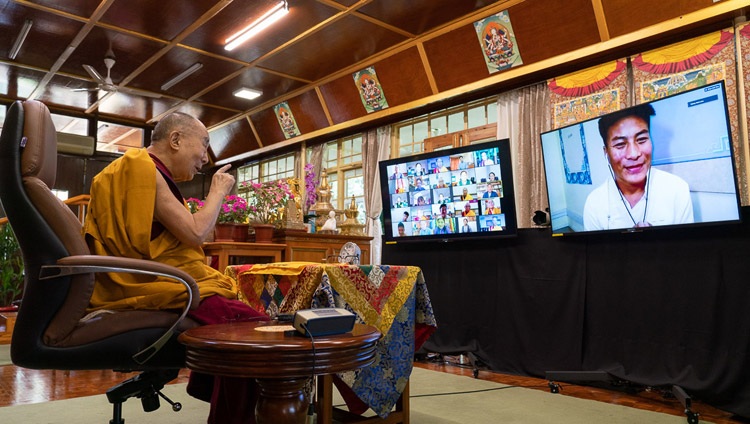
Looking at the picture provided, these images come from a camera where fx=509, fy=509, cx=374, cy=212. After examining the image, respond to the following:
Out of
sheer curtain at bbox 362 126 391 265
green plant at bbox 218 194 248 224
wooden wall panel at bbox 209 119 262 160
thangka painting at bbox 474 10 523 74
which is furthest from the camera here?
wooden wall panel at bbox 209 119 262 160

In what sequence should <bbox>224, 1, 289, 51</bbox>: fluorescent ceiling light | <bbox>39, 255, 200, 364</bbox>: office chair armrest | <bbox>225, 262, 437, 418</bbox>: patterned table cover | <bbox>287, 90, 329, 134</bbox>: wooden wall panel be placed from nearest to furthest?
<bbox>39, 255, 200, 364</bbox>: office chair armrest → <bbox>225, 262, 437, 418</bbox>: patterned table cover → <bbox>224, 1, 289, 51</bbox>: fluorescent ceiling light → <bbox>287, 90, 329, 134</bbox>: wooden wall panel

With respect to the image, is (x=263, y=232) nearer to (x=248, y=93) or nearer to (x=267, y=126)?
(x=248, y=93)

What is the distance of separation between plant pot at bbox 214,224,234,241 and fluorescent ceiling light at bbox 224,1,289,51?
2.34 m

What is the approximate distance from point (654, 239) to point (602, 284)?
1.39ft

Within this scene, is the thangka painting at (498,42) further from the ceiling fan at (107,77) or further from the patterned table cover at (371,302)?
the ceiling fan at (107,77)

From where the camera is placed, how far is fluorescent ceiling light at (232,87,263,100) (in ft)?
23.1

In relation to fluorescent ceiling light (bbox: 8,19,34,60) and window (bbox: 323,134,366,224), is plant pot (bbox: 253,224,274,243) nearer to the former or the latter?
window (bbox: 323,134,366,224)

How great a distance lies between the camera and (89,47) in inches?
232

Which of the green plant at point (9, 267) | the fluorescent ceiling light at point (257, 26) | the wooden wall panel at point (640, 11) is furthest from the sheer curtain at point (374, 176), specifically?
the green plant at point (9, 267)

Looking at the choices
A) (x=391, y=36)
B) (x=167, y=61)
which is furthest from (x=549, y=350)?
(x=167, y=61)

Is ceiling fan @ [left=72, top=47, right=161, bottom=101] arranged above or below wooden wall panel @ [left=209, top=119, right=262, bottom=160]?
above

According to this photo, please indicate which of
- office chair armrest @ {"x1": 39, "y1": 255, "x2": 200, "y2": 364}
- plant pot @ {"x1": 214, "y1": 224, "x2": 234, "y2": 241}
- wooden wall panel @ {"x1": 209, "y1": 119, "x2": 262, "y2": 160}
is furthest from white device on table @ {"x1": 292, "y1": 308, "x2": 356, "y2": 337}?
wooden wall panel @ {"x1": 209, "y1": 119, "x2": 262, "y2": 160}

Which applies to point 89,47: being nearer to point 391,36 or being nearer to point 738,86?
point 391,36

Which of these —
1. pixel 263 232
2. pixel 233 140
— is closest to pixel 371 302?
pixel 263 232
